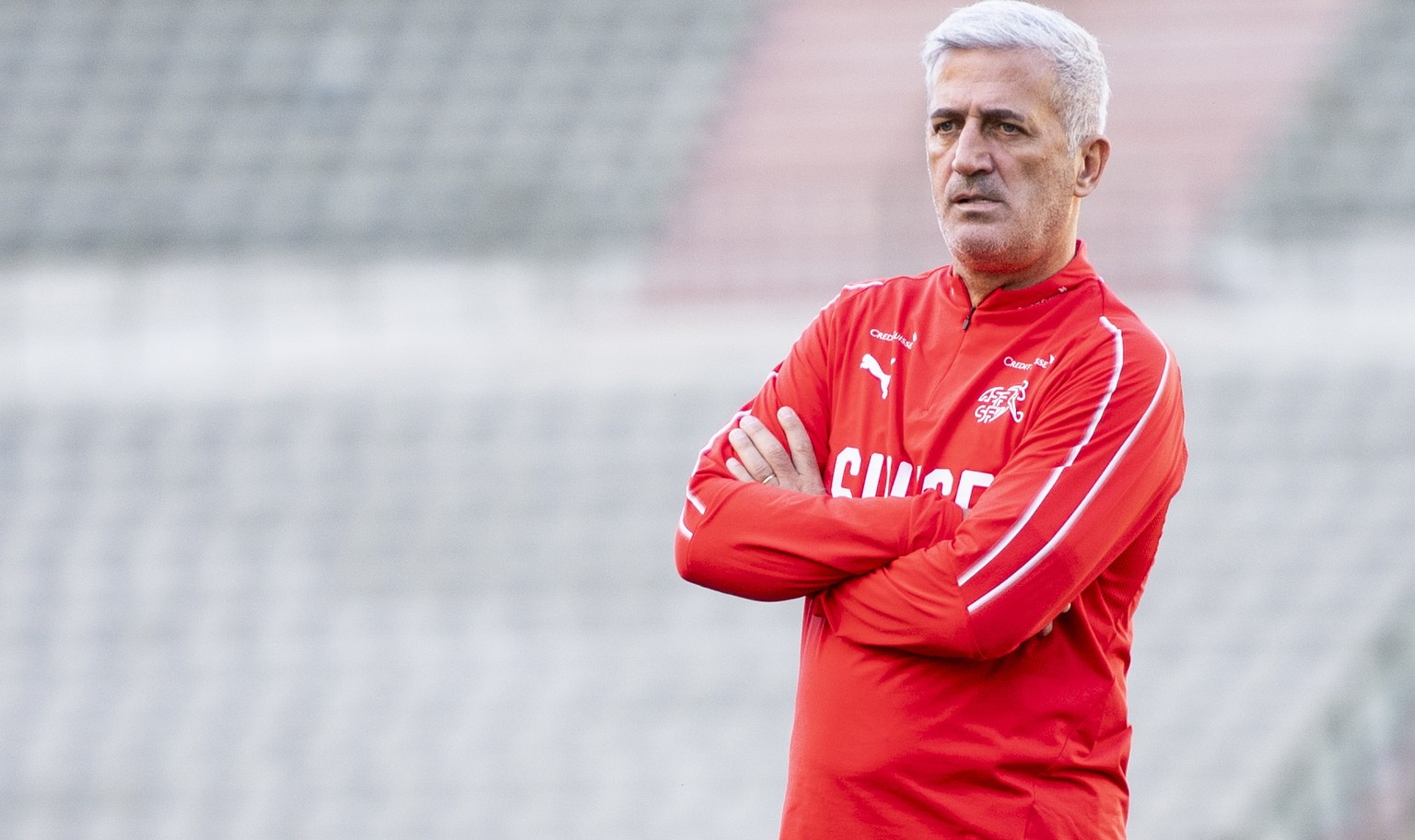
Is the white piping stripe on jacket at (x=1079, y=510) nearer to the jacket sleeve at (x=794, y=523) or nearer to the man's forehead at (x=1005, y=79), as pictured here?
the jacket sleeve at (x=794, y=523)

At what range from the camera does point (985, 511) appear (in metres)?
1.52

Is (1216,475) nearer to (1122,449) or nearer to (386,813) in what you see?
(386,813)

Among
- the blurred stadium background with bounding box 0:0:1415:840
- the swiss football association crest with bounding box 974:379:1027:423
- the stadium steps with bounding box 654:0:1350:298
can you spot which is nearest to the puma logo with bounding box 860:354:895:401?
the swiss football association crest with bounding box 974:379:1027:423

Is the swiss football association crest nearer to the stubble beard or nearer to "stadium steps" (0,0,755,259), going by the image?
the stubble beard

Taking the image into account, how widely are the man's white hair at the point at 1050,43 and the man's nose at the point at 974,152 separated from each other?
80mm

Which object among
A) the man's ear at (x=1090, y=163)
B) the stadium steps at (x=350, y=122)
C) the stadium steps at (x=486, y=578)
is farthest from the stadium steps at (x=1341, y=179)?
the man's ear at (x=1090, y=163)

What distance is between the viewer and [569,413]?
5227mm

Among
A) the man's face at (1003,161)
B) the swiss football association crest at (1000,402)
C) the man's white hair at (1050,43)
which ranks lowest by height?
the swiss football association crest at (1000,402)

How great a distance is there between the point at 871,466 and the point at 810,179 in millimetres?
4101

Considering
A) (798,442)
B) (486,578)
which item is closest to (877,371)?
(798,442)

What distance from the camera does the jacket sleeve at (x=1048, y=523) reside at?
4.89 ft

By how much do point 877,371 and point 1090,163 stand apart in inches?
12.0

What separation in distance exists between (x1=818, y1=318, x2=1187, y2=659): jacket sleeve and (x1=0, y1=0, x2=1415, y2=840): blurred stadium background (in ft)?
9.72

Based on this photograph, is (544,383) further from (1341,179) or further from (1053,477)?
(1053,477)
